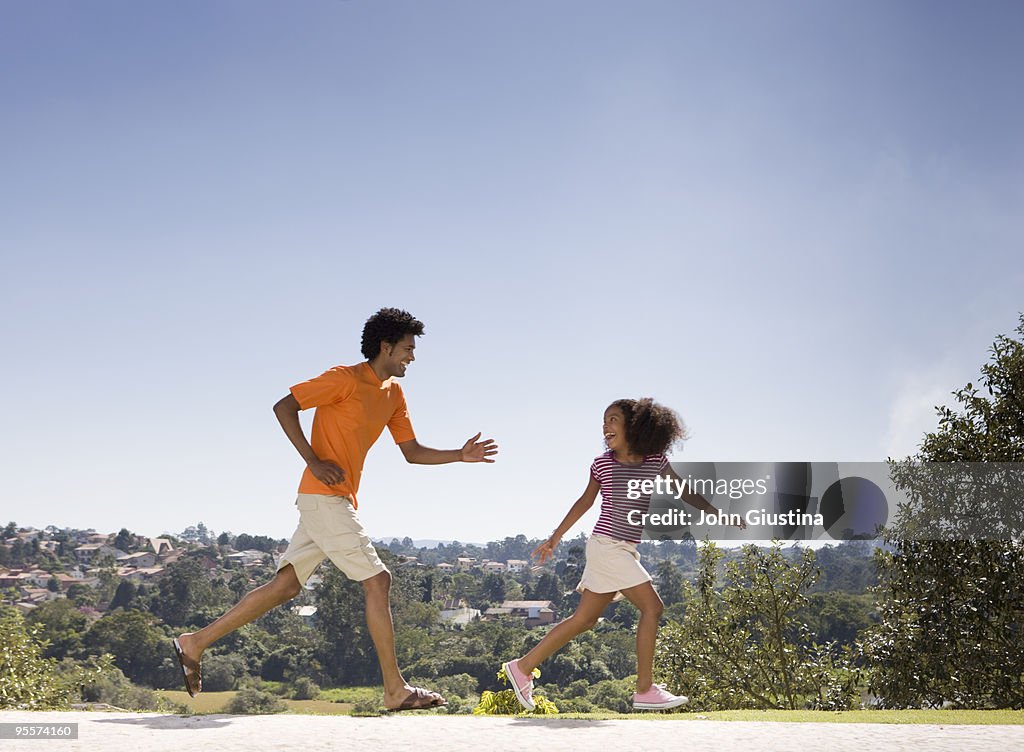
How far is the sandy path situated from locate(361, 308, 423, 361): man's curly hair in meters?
2.25

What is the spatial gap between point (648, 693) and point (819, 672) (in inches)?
468

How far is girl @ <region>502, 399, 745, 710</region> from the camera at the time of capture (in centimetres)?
610

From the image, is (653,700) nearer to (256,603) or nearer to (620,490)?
(620,490)

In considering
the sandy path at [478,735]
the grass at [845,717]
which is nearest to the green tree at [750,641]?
the grass at [845,717]

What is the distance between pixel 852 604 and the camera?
36.3 meters

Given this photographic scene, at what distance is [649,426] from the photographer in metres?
6.30

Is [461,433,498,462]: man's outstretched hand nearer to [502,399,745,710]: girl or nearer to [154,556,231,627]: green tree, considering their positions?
[502,399,745,710]: girl

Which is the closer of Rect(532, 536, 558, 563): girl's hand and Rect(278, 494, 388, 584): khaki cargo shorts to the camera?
Rect(278, 494, 388, 584): khaki cargo shorts

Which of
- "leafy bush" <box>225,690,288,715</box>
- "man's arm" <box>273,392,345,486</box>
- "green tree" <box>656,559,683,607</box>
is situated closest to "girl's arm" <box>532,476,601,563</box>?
"man's arm" <box>273,392,345,486</box>

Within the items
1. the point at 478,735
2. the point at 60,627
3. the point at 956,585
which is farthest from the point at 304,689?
the point at 478,735

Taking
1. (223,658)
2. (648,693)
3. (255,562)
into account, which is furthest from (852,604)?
(255,562)

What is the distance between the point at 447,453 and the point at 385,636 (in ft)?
4.28

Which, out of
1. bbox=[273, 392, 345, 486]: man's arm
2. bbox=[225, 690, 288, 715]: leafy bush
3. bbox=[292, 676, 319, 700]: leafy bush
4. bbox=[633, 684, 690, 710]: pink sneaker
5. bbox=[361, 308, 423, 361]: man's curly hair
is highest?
bbox=[361, 308, 423, 361]: man's curly hair

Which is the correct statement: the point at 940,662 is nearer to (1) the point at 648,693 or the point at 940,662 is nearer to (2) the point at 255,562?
(1) the point at 648,693
